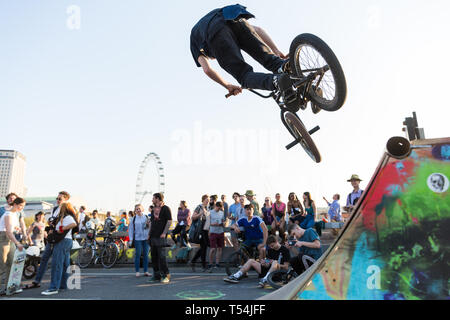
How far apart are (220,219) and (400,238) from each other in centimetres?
646

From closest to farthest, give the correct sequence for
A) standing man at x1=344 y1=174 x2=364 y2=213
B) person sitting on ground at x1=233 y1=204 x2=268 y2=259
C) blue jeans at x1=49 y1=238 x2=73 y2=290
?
blue jeans at x1=49 y1=238 x2=73 y2=290, standing man at x1=344 y1=174 x2=364 y2=213, person sitting on ground at x1=233 y1=204 x2=268 y2=259

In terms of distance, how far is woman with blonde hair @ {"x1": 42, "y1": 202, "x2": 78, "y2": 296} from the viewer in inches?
232

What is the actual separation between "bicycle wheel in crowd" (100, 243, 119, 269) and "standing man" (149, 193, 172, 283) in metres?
3.40

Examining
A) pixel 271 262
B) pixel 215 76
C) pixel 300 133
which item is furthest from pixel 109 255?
pixel 300 133

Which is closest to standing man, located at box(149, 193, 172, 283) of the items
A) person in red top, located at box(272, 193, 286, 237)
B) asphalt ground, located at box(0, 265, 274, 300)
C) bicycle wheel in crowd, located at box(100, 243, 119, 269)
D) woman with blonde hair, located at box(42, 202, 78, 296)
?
asphalt ground, located at box(0, 265, 274, 300)

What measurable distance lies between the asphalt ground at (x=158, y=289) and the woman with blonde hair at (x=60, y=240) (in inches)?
9.1

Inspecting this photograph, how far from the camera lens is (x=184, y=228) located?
10.0 metres

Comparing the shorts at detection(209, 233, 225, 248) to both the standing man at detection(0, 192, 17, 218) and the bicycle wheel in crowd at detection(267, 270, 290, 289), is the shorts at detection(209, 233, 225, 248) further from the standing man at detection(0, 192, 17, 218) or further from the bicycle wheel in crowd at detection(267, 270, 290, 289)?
the standing man at detection(0, 192, 17, 218)

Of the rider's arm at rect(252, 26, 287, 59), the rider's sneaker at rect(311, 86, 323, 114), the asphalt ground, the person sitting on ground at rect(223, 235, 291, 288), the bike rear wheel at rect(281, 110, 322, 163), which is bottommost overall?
the asphalt ground

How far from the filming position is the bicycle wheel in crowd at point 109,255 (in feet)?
32.5

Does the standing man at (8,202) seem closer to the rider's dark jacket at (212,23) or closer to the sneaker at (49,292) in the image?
the sneaker at (49,292)

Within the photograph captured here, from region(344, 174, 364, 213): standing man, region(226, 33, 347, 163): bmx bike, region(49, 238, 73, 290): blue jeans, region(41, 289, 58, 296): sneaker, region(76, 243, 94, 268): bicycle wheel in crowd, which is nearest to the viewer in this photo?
region(226, 33, 347, 163): bmx bike

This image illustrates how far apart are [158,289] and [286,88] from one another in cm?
461
